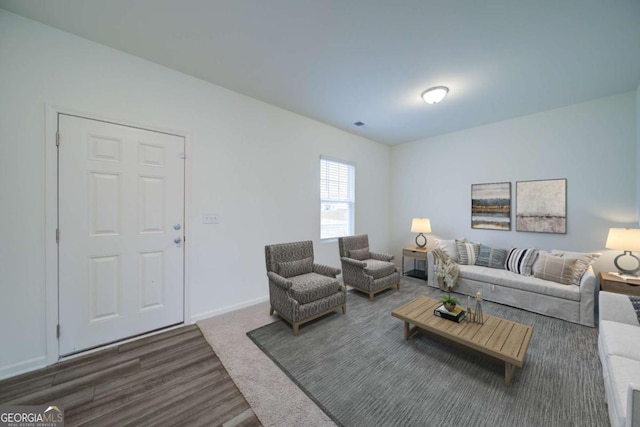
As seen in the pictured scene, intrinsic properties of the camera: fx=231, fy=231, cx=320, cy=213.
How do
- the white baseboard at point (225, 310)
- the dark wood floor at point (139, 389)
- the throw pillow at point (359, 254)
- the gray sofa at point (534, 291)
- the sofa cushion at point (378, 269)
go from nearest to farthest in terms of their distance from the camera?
1. the dark wood floor at point (139, 389)
2. the gray sofa at point (534, 291)
3. the white baseboard at point (225, 310)
4. the sofa cushion at point (378, 269)
5. the throw pillow at point (359, 254)

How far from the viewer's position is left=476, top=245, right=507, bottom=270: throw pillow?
368 cm

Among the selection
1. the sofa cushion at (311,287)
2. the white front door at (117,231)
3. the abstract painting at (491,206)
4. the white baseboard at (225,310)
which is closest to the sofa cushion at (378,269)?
the sofa cushion at (311,287)

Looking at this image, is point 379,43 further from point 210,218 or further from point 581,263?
point 581,263

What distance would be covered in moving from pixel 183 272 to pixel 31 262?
3.77ft

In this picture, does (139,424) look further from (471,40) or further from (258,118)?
(471,40)

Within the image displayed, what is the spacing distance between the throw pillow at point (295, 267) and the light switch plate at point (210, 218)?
97 cm

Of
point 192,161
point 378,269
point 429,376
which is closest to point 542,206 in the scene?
point 378,269

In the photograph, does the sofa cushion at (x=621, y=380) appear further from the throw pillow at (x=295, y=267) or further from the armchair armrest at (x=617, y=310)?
the throw pillow at (x=295, y=267)

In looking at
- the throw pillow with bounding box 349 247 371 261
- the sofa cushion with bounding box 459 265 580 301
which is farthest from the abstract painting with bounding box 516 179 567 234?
the throw pillow with bounding box 349 247 371 261

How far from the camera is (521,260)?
3.42 metres

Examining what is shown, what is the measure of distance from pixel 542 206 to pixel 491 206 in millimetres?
641

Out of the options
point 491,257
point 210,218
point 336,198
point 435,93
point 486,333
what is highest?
point 435,93

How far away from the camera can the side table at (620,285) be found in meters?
2.50

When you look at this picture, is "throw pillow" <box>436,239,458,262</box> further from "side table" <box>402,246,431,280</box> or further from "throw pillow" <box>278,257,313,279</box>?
"throw pillow" <box>278,257,313,279</box>
